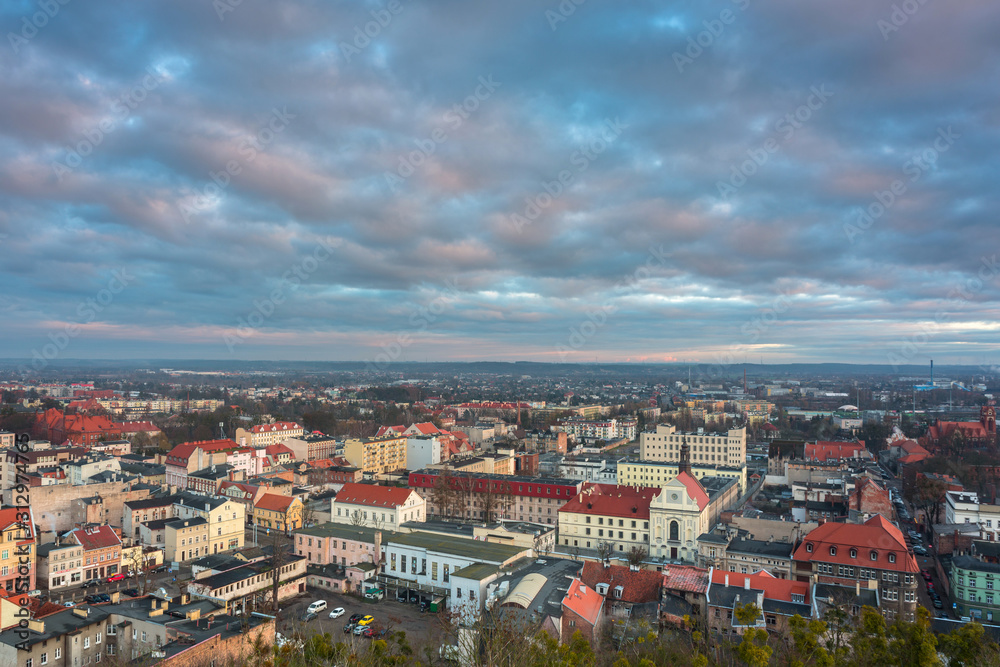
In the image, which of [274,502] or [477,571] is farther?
[274,502]

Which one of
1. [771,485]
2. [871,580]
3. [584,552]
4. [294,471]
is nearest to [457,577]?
[584,552]

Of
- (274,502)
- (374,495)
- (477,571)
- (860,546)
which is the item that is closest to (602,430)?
(374,495)

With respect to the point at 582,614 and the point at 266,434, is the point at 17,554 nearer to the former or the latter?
the point at 582,614

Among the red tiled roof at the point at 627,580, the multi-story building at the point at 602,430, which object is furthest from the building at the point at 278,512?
the multi-story building at the point at 602,430

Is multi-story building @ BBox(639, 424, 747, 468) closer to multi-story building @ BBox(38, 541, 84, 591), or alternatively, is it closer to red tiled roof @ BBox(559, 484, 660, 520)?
red tiled roof @ BBox(559, 484, 660, 520)

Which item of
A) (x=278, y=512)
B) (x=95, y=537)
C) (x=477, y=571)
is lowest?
(x=278, y=512)

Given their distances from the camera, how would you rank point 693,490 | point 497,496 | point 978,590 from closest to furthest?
point 978,590, point 693,490, point 497,496

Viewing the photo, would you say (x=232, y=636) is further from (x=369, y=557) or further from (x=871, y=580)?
(x=871, y=580)
